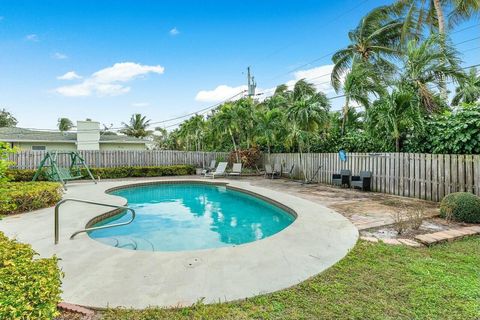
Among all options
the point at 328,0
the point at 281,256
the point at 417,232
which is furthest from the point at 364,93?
the point at 281,256

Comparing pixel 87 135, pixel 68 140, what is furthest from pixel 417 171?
pixel 68 140

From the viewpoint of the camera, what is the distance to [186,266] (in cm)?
338

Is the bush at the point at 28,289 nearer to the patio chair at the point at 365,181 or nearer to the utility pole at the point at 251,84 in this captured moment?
the patio chair at the point at 365,181

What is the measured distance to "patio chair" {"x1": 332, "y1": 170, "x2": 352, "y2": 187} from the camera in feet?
35.8

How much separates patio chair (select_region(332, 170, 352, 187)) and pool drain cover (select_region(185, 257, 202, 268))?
889cm

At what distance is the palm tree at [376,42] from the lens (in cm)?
1572

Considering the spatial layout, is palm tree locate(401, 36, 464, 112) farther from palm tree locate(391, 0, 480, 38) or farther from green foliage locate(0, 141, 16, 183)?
green foliage locate(0, 141, 16, 183)

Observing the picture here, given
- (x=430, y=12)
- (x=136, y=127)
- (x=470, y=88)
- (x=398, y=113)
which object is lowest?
(x=398, y=113)

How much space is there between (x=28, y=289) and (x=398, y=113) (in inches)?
385

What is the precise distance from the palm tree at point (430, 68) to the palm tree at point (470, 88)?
0.68m

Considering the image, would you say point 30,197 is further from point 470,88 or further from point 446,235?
point 470,88

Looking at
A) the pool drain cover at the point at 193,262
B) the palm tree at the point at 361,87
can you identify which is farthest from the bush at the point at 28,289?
the palm tree at the point at 361,87

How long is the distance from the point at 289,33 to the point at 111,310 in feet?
61.9

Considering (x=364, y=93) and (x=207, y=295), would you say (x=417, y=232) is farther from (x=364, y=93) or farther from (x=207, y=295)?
(x=364, y=93)
